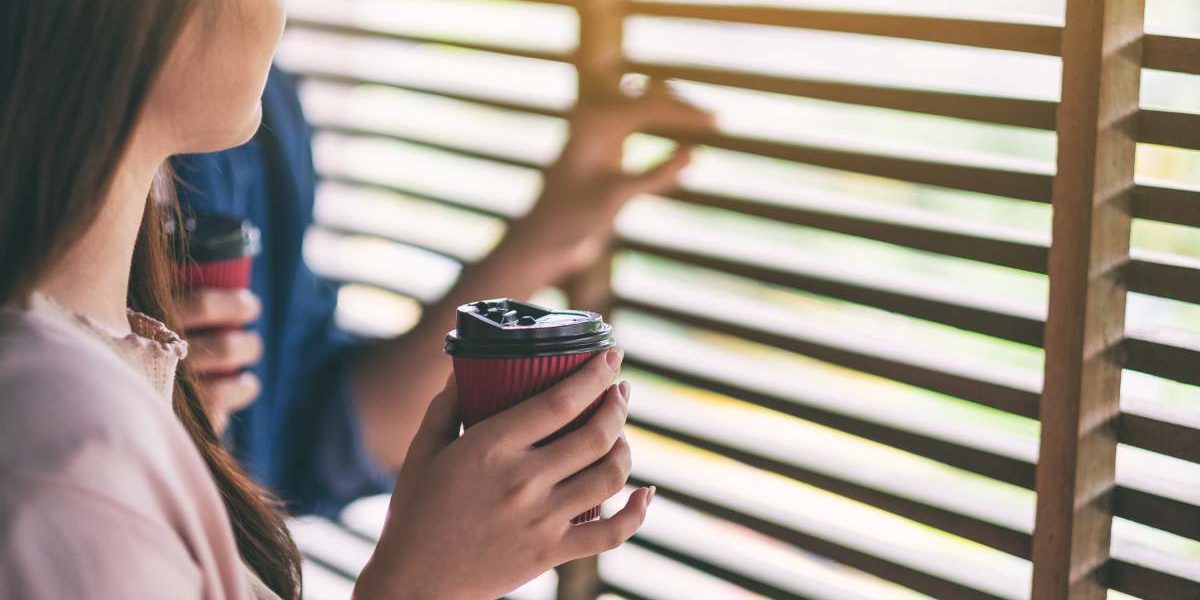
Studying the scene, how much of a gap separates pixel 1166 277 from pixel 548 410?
0.86 metres

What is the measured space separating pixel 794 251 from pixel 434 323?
36.9 inches

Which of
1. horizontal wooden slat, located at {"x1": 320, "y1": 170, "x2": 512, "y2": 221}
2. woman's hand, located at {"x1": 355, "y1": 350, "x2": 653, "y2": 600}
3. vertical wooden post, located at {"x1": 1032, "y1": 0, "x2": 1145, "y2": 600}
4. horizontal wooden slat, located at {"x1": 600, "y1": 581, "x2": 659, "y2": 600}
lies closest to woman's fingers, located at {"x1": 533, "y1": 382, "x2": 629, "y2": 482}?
woman's hand, located at {"x1": 355, "y1": 350, "x2": 653, "y2": 600}

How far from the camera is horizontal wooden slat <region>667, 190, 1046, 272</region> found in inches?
71.7

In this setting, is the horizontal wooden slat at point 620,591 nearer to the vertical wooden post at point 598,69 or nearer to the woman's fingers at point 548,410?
the vertical wooden post at point 598,69

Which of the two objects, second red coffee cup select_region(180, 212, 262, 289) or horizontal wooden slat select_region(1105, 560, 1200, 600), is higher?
second red coffee cup select_region(180, 212, 262, 289)

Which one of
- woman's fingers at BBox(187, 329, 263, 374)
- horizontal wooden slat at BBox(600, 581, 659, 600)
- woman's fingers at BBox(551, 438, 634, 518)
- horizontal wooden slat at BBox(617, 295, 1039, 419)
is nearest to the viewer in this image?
woman's fingers at BBox(551, 438, 634, 518)

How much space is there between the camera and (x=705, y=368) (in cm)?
241

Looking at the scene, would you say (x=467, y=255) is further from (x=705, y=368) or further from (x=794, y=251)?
(x=794, y=251)

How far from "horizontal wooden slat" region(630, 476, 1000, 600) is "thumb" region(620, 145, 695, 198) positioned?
2.05 feet

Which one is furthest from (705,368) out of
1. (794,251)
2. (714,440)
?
(794,251)

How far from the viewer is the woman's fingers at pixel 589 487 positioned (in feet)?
4.91

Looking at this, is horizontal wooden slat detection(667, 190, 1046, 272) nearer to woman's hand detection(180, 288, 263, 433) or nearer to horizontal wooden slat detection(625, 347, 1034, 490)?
horizontal wooden slat detection(625, 347, 1034, 490)

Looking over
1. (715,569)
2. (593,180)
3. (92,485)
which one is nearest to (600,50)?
(593,180)

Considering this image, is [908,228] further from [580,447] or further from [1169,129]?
[580,447]
